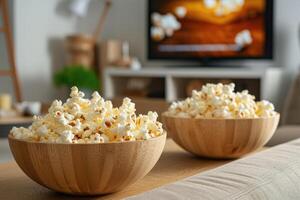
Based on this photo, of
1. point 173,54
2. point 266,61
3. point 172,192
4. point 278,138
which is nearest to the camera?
point 172,192

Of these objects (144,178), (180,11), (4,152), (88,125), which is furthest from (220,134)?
(180,11)

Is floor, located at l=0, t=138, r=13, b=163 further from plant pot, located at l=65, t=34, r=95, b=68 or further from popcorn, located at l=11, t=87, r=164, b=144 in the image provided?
popcorn, located at l=11, t=87, r=164, b=144

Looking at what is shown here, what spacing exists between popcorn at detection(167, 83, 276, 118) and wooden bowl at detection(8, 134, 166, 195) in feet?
1.00

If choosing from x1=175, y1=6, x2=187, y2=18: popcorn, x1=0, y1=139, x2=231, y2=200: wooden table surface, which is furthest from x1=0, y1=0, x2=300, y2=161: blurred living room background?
x1=0, y1=139, x2=231, y2=200: wooden table surface

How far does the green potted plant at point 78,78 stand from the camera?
439 centimetres

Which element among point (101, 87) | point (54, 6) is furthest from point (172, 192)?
point (54, 6)

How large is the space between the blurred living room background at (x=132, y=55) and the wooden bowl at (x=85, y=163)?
2.68 metres

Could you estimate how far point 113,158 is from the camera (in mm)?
779

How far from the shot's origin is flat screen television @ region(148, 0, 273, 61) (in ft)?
13.1

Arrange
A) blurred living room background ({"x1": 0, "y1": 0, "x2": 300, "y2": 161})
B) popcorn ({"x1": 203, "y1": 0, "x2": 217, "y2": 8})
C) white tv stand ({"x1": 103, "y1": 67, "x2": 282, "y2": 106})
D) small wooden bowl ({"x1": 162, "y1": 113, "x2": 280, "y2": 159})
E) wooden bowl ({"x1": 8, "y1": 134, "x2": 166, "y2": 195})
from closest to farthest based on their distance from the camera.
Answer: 1. wooden bowl ({"x1": 8, "y1": 134, "x2": 166, "y2": 195})
2. small wooden bowl ({"x1": 162, "y1": 113, "x2": 280, "y2": 159})
3. white tv stand ({"x1": 103, "y1": 67, "x2": 282, "y2": 106})
4. blurred living room background ({"x1": 0, "y1": 0, "x2": 300, "y2": 161})
5. popcorn ({"x1": 203, "y1": 0, "x2": 217, "y2": 8})

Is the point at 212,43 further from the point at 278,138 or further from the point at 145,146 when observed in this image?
the point at 145,146

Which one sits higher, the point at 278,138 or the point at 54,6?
the point at 54,6

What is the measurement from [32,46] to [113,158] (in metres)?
4.12

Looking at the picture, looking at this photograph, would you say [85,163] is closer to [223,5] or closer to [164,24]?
[223,5]
